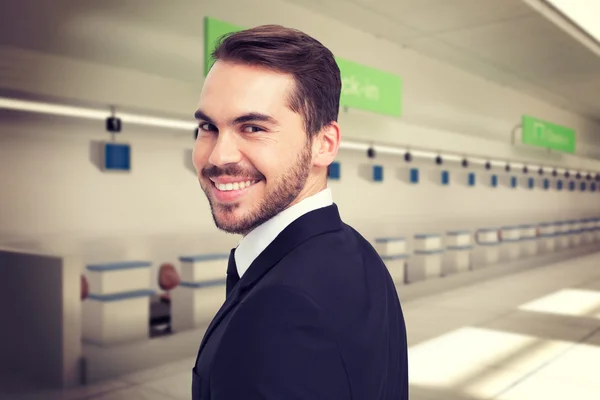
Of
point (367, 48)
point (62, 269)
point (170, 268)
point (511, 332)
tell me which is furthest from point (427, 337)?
point (367, 48)

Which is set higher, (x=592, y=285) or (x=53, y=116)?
(x=53, y=116)

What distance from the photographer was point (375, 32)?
6.81 m

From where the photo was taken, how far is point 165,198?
5.43m

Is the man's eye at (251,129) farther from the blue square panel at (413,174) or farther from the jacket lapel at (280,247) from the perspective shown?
the blue square panel at (413,174)

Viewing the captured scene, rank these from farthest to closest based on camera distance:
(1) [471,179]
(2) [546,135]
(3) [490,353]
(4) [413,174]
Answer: (1) [471,179] → (2) [546,135] → (4) [413,174] → (3) [490,353]

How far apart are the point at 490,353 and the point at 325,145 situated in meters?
4.05

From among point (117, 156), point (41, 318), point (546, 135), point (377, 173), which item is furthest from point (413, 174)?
point (41, 318)

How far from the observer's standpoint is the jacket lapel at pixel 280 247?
84 centimetres

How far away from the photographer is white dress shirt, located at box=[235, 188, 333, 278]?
896mm

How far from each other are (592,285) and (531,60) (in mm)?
3498

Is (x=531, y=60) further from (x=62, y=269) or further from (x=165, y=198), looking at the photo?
(x=62, y=269)

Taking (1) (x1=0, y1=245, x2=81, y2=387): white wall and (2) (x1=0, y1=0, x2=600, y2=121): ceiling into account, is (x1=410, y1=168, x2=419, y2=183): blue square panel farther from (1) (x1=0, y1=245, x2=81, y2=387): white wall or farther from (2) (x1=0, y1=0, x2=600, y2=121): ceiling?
(1) (x1=0, y1=245, x2=81, y2=387): white wall

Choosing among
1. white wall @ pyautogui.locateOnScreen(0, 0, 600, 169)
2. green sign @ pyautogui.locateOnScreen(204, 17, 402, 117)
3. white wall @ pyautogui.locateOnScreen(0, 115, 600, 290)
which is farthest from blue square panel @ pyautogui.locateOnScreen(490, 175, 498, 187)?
green sign @ pyautogui.locateOnScreen(204, 17, 402, 117)

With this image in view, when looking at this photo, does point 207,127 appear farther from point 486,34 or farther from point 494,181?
point 494,181
